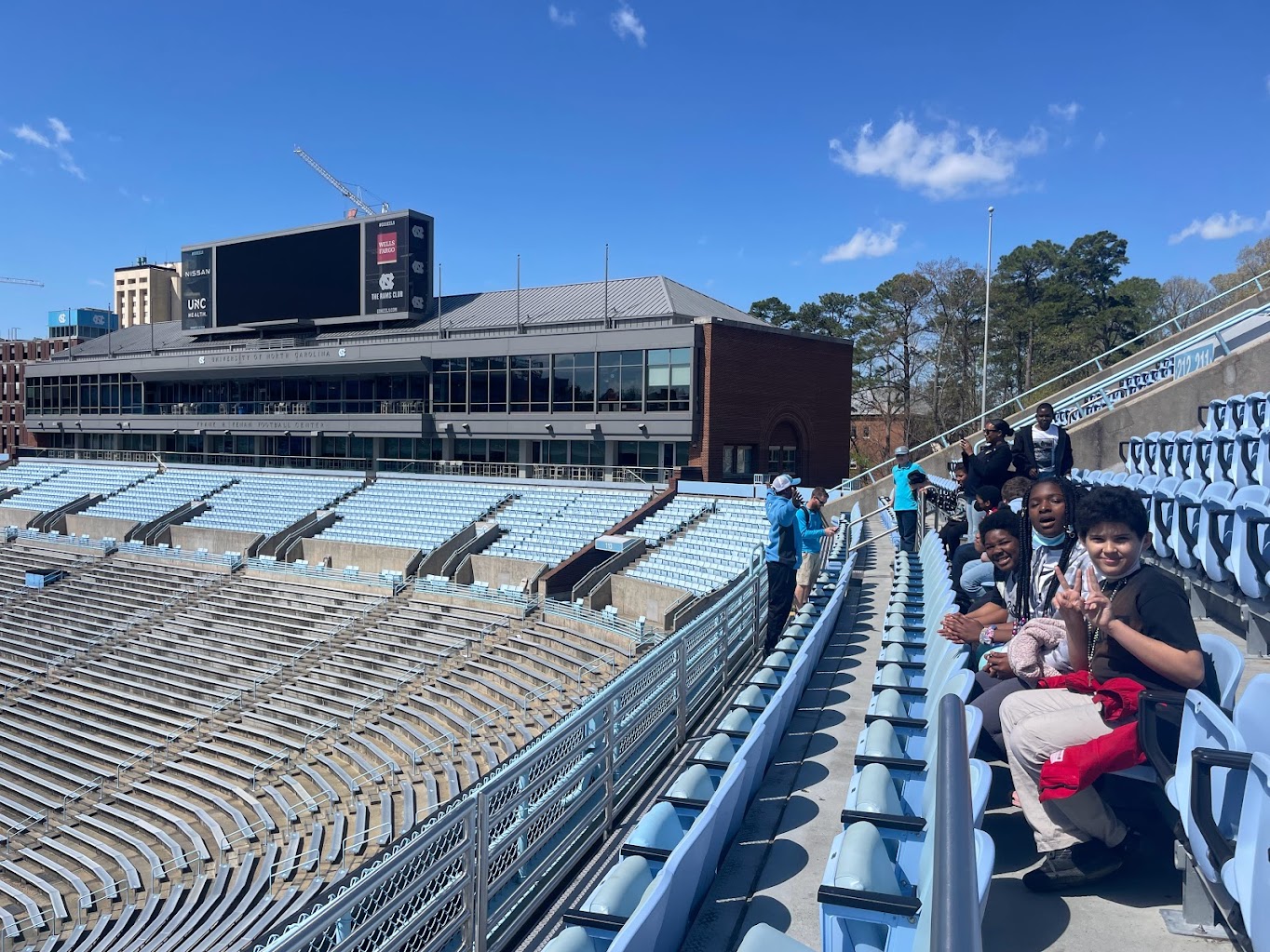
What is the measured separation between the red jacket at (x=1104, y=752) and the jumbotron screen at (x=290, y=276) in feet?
117

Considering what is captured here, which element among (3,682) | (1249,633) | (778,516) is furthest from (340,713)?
(1249,633)

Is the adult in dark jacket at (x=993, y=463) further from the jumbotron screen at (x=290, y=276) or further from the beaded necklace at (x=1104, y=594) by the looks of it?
the jumbotron screen at (x=290, y=276)

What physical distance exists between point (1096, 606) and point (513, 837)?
106 inches

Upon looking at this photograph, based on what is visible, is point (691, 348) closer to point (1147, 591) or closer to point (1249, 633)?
point (1249, 633)

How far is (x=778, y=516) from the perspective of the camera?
25.5ft

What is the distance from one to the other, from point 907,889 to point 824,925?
45cm

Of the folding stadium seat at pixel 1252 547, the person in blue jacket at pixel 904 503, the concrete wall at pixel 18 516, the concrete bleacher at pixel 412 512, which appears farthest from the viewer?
the concrete wall at pixel 18 516

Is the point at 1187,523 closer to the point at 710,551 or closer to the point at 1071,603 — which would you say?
the point at 1071,603

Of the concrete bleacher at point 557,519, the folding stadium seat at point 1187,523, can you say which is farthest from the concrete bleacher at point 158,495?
the folding stadium seat at point 1187,523

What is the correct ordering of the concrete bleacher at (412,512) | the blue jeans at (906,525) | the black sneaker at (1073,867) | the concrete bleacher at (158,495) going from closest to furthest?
the black sneaker at (1073,867) < the blue jeans at (906,525) < the concrete bleacher at (412,512) < the concrete bleacher at (158,495)

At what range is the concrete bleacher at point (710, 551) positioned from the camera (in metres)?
18.6

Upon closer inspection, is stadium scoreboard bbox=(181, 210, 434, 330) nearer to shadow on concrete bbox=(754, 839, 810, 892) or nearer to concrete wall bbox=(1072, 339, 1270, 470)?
concrete wall bbox=(1072, 339, 1270, 470)

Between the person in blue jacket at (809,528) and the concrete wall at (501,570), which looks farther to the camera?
the concrete wall at (501,570)

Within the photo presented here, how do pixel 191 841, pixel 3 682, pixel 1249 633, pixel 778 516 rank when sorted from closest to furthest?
pixel 1249 633
pixel 778 516
pixel 191 841
pixel 3 682
